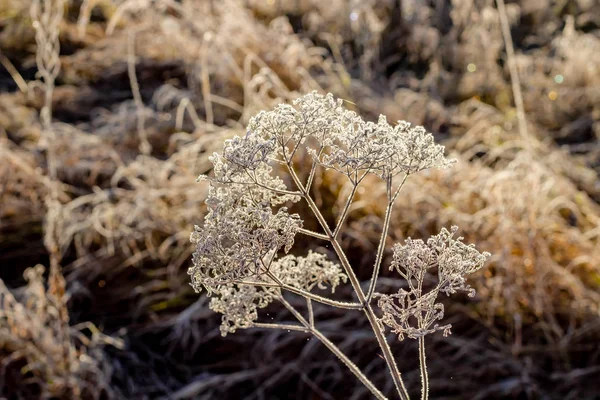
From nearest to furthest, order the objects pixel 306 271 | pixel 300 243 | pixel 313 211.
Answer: pixel 313 211 → pixel 306 271 → pixel 300 243

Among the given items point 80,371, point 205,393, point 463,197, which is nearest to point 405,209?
point 463,197

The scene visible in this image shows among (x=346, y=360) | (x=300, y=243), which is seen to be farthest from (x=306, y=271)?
(x=300, y=243)

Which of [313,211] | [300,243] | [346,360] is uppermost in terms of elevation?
[300,243]

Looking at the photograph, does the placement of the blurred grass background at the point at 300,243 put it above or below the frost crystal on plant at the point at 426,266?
above

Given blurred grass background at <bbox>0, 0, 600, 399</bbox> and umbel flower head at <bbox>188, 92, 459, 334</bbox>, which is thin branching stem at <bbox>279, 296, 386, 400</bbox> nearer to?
umbel flower head at <bbox>188, 92, 459, 334</bbox>

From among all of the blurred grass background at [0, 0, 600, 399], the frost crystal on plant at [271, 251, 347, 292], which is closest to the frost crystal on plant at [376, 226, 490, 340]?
the frost crystal on plant at [271, 251, 347, 292]

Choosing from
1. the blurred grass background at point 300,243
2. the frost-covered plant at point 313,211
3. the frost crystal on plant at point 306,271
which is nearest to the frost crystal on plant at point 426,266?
the frost-covered plant at point 313,211

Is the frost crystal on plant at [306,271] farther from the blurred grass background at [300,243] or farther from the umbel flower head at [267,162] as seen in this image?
the blurred grass background at [300,243]

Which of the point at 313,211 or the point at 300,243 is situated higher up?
the point at 300,243

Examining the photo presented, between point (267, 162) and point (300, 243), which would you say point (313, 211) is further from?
point (300, 243)

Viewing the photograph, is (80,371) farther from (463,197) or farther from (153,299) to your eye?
(463,197)
